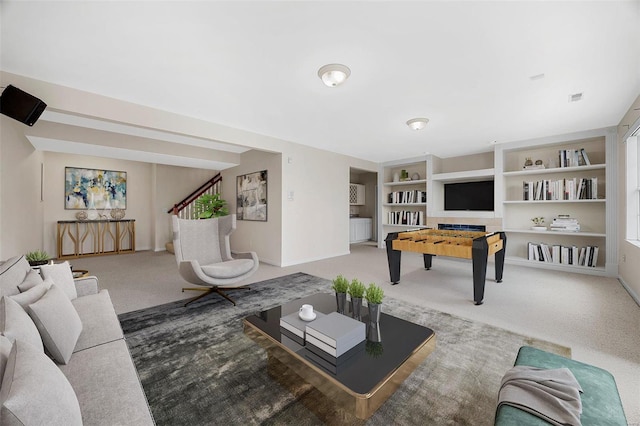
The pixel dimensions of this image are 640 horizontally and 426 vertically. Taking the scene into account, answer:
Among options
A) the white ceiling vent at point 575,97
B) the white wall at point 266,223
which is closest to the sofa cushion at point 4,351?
the white wall at point 266,223

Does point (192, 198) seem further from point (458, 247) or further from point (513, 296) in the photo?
point (513, 296)

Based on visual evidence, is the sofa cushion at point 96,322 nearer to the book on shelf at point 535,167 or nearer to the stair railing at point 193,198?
the stair railing at point 193,198

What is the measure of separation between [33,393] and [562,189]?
21.1 feet

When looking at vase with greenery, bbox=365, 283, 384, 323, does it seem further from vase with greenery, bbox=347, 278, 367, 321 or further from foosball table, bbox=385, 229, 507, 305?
foosball table, bbox=385, 229, 507, 305

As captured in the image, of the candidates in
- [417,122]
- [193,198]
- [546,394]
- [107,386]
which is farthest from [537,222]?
[193,198]

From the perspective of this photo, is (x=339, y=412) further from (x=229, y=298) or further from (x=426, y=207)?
(x=426, y=207)

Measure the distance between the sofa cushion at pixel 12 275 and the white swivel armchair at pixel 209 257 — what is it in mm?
1286

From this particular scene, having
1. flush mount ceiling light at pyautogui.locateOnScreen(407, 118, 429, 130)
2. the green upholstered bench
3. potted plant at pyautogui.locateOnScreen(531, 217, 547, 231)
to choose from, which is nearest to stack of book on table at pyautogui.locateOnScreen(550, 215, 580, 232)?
potted plant at pyautogui.locateOnScreen(531, 217, 547, 231)

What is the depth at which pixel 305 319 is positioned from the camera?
174 cm

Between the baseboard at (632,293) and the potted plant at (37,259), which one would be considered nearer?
the potted plant at (37,259)

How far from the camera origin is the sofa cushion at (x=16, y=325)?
1.06m

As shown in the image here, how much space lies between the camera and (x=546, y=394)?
1003 millimetres

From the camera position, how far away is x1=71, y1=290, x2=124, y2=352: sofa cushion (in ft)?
4.93

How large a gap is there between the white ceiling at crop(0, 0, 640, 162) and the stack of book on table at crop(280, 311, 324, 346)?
6.79 ft
